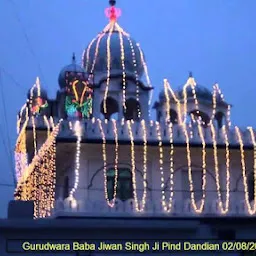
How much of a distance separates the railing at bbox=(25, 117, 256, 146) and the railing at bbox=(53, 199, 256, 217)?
2023mm

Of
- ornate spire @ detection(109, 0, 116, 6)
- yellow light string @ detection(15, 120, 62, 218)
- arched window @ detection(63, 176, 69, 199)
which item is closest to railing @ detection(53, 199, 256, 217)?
yellow light string @ detection(15, 120, 62, 218)

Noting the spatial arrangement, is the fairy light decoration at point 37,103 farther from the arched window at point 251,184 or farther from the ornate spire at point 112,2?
the arched window at point 251,184

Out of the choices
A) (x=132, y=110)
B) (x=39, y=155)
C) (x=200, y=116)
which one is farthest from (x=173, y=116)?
(x=39, y=155)

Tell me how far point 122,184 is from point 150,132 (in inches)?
73.6

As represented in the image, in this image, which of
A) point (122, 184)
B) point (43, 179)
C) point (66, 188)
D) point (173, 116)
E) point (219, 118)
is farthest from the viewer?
point (173, 116)

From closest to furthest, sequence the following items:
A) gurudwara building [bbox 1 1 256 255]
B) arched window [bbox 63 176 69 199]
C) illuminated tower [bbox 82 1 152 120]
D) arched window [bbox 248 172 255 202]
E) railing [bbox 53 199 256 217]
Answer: railing [bbox 53 199 256 217], gurudwara building [bbox 1 1 256 255], arched window [bbox 63 176 69 199], arched window [bbox 248 172 255 202], illuminated tower [bbox 82 1 152 120]

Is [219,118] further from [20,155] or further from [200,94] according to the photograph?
[20,155]

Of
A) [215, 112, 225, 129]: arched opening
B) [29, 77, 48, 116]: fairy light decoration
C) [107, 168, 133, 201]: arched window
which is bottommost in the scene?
[107, 168, 133, 201]: arched window

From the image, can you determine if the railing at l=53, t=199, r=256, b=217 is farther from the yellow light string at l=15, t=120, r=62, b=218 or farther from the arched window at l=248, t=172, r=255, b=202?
the yellow light string at l=15, t=120, r=62, b=218

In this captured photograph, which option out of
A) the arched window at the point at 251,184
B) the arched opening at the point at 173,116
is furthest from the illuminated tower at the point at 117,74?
the arched window at the point at 251,184

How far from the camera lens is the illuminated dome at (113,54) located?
26.7 meters

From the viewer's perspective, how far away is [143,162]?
2309 centimetres

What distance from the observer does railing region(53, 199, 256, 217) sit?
21.2m

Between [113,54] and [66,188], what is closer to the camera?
[66,188]
